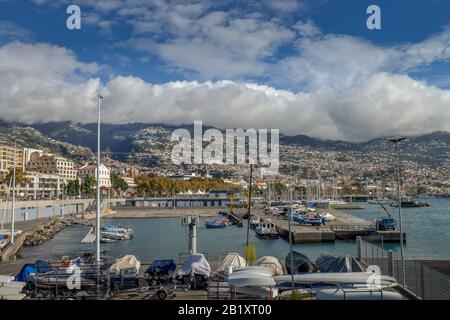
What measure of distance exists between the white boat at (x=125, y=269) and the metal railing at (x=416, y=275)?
25.9ft

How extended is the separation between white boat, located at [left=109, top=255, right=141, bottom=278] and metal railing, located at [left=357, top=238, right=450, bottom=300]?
789cm

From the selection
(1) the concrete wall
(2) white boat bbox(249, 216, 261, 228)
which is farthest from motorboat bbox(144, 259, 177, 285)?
Answer: (1) the concrete wall

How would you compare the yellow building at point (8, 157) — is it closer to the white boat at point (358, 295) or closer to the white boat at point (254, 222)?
the white boat at point (254, 222)

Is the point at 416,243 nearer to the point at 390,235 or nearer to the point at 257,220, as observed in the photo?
the point at 390,235

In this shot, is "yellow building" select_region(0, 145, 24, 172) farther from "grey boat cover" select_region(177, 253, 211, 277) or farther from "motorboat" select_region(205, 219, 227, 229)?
"grey boat cover" select_region(177, 253, 211, 277)

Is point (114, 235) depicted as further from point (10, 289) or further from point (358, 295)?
point (358, 295)

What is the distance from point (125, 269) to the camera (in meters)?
15.0

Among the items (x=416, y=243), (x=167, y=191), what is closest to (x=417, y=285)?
(x=416, y=243)

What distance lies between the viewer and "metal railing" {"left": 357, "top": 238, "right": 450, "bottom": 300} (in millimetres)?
10047

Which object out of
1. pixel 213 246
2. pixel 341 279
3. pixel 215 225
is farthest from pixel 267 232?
pixel 341 279

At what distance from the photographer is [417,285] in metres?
11.5
